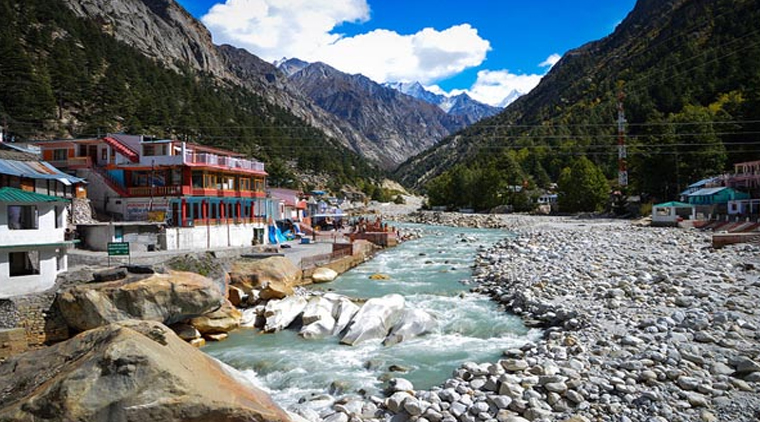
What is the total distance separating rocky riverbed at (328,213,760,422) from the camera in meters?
9.70

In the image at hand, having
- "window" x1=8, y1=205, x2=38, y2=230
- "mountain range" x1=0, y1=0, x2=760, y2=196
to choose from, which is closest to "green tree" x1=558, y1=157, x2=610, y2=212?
"mountain range" x1=0, y1=0, x2=760, y2=196

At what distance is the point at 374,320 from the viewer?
17.2 m

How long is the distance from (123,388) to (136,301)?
35.9 ft

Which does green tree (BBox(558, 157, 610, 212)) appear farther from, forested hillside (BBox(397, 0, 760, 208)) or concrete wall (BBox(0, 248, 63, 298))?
concrete wall (BBox(0, 248, 63, 298))

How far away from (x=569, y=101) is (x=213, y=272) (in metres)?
187

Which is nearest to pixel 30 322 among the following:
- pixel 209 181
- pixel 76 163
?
pixel 209 181

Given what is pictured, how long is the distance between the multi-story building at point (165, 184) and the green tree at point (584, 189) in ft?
235

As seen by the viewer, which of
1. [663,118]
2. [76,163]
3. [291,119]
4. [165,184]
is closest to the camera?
[165,184]

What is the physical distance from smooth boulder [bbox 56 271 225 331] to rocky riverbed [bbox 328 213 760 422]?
9.62 meters

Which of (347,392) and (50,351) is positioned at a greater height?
(50,351)

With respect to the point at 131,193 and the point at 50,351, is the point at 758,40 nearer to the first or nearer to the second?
the point at 131,193

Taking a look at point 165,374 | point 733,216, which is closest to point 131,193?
point 165,374

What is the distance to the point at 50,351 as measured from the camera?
8.33m

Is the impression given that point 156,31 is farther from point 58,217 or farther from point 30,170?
point 58,217
